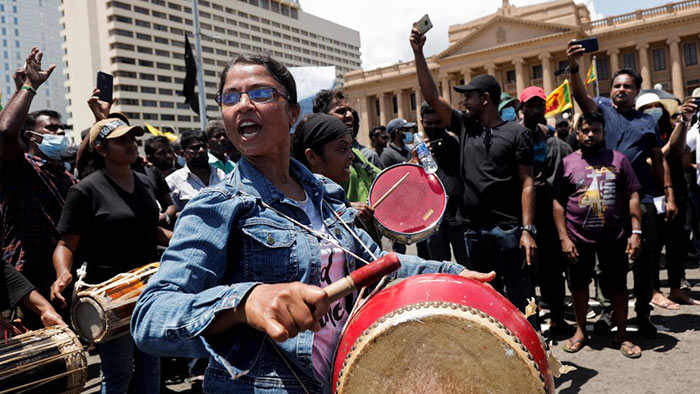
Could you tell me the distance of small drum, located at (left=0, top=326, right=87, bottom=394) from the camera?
8.15 ft

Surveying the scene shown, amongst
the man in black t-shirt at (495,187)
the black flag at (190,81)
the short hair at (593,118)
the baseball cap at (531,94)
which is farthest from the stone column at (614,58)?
the man in black t-shirt at (495,187)

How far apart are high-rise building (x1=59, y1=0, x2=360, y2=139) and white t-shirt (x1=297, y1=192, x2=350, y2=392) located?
91419 mm

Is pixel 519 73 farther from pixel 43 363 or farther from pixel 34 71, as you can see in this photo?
pixel 43 363

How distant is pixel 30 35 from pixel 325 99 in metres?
162

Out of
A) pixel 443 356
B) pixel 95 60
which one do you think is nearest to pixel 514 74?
pixel 95 60

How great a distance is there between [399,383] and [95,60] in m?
106

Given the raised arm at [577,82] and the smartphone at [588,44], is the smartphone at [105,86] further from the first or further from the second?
the smartphone at [588,44]

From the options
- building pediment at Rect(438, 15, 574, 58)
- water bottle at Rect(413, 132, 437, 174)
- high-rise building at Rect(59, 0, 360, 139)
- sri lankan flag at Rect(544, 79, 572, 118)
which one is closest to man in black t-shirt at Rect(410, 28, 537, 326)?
water bottle at Rect(413, 132, 437, 174)

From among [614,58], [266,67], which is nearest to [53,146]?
[266,67]

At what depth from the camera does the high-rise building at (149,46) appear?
9444 centimetres

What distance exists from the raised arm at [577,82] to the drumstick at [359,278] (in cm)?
398

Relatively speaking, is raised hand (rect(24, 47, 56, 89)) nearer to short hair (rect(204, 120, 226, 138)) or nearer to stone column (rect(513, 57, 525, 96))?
Answer: short hair (rect(204, 120, 226, 138))

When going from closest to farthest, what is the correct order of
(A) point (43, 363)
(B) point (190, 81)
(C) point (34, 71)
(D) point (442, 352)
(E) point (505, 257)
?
(D) point (442, 352) → (A) point (43, 363) → (C) point (34, 71) → (E) point (505, 257) → (B) point (190, 81)

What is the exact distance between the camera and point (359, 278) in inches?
49.3
